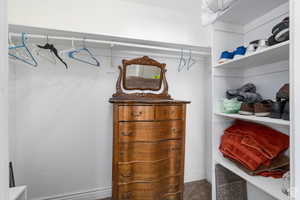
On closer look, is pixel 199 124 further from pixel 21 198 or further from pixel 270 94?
pixel 21 198

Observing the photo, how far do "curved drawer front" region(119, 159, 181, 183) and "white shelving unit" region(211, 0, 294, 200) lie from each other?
1.44 feet

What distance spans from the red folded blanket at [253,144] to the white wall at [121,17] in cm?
118

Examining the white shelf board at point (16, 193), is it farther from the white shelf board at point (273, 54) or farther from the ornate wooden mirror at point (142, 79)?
the white shelf board at point (273, 54)

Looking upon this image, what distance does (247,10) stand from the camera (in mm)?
1125

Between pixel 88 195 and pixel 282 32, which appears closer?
pixel 282 32

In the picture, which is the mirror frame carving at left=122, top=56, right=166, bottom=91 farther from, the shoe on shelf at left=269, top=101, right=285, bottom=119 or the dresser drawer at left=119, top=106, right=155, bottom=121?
the shoe on shelf at left=269, top=101, right=285, bottom=119

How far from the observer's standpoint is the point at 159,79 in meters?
1.78

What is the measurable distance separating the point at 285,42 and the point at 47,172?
7.46 ft

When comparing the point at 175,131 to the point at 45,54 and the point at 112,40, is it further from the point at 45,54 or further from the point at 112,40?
the point at 45,54

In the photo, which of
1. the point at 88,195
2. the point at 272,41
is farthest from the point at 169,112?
the point at 88,195

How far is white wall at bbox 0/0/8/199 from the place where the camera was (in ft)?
1.02

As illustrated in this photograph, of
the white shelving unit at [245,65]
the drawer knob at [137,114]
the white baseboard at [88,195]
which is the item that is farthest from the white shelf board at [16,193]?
the white shelving unit at [245,65]

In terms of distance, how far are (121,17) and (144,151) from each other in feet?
4.56

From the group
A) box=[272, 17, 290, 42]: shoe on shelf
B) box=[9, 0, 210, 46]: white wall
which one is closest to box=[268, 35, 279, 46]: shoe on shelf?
box=[272, 17, 290, 42]: shoe on shelf
